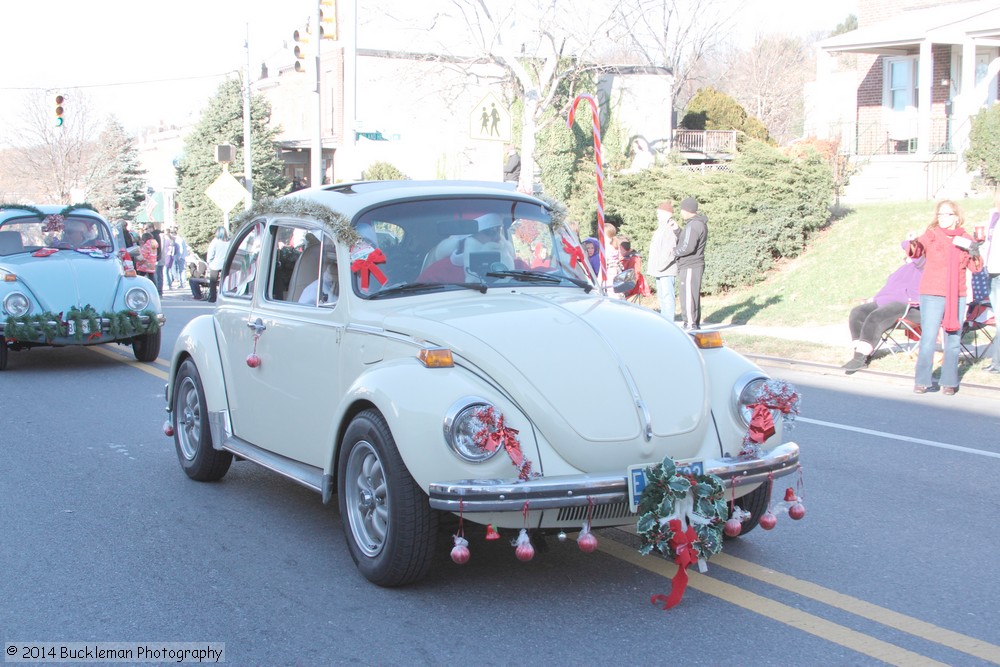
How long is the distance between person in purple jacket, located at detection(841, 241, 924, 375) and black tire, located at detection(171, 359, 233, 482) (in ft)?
26.4

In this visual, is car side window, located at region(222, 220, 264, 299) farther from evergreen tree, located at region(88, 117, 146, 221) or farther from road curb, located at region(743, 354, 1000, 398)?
evergreen tree, located at region(88, 117, 146, 221)

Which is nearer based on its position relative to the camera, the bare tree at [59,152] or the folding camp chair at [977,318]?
the folding camp chair at [977,318]

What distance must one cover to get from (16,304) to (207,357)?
6720 millimetres

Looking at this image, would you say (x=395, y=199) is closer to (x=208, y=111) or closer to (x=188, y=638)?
(x=188, y=638)

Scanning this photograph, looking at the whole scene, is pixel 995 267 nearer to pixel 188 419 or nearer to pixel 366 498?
pixel 188 419

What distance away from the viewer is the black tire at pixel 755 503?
541 cm

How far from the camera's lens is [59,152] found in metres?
57.5

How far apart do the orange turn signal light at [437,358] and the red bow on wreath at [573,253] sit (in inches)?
66.6

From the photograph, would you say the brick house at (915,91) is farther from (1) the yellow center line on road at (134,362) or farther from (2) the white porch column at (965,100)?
(1) the yellow center line on road at (134,362)

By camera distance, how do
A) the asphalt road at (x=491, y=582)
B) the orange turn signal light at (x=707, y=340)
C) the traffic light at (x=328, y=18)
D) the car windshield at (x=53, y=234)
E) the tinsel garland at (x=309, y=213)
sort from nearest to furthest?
the asphalt road at (x=491, y=582) → the orange turn signal light at (x=707, y=340) → the tinsel garland at (x=309, y=213) → the car windshield at (x=53, y=234) → the traffic light at (x=328, y=18)

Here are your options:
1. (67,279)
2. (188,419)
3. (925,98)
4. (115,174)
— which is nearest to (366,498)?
(188,419)

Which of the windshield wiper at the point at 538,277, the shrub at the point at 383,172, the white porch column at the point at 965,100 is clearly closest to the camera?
the windshield wiper at the point at 538,277

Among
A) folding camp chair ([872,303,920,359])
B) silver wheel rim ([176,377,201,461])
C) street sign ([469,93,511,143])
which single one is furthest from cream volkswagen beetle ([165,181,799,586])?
street sign ([469,93,511,143])

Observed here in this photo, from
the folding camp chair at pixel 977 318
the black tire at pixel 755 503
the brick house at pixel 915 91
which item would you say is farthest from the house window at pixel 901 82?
the black tire at pixel 755 503
